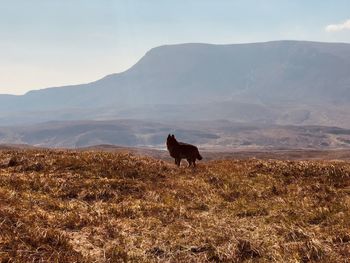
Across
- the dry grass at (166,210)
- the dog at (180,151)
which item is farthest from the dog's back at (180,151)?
the dry grass at (166,210)

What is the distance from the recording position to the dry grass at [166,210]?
10.5 meters

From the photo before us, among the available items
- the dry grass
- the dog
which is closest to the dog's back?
the dog

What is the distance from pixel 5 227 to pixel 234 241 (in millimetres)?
5398

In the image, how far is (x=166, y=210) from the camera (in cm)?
1448

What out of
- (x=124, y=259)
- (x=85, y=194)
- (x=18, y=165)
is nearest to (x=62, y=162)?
(x=18, y=165)

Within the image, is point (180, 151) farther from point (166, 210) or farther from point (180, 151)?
point (166, 210)

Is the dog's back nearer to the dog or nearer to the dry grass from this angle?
the dog

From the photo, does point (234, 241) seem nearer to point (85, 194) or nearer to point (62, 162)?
point (85, 194)

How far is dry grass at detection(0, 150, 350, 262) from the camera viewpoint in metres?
10.5

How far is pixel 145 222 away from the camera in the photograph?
13.0 meters

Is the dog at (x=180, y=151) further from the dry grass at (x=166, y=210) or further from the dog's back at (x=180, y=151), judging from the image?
the dry grass at (x=166, y=210)

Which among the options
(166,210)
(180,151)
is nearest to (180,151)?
(180,151)

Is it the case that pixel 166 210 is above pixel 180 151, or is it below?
below

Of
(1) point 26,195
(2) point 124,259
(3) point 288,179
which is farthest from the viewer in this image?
(3) point 288,179
